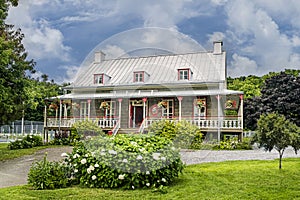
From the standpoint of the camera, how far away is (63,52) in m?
11.4

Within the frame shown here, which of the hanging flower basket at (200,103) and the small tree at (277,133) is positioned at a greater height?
the hanging flower basket at (200,103)

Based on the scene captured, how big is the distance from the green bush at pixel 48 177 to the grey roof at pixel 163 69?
1517cm

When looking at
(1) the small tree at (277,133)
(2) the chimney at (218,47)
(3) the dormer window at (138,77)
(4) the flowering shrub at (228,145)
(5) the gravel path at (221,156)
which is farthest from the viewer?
(2) the chimney at (218,47)

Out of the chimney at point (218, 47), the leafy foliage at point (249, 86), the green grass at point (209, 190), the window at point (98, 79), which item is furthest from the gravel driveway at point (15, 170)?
the leafy foliage at point (249, 86)

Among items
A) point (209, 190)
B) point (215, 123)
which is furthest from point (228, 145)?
point (209, 190)

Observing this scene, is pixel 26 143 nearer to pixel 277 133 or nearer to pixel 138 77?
pixel 138 77

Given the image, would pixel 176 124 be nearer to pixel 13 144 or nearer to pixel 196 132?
pixel 196 132

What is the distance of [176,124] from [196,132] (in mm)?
1112

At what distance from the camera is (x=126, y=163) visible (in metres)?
7.06

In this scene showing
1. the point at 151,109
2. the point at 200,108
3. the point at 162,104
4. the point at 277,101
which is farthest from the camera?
the point at 277,101

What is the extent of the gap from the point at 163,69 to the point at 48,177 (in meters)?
19.3

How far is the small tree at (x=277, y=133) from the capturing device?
342 inches

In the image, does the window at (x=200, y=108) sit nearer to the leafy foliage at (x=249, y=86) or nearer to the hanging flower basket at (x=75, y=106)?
the hanging flower basket at (x=75, y=106)

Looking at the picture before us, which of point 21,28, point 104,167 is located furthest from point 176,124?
point 104,167
